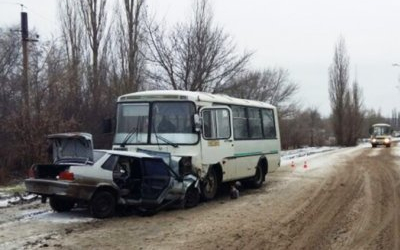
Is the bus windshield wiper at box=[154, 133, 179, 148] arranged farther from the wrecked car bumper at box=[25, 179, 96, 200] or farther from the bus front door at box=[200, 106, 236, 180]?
the wrecked car bumper at box=[25, 179, 96, 200]

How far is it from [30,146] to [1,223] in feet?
32.7

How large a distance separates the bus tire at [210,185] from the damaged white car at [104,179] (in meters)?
1.01

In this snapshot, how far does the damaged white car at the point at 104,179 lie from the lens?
469 inches

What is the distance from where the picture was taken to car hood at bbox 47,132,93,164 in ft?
41.9

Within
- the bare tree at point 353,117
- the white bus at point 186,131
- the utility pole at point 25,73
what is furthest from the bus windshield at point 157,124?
the bare tree at point 353,117

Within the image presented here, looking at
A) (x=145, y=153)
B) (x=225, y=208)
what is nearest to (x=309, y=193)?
(x=225, y=208)

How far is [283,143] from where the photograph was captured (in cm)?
6041

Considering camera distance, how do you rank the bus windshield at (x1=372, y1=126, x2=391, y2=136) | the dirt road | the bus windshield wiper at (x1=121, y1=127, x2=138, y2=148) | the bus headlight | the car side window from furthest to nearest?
the bus windshield at (x1=372, y1=126, x2=391, y2=136)
the bus windshield wiper at (x1=121, y1=127, x2=138, y2=148)
the bus headlight
the car side window
the dirt road

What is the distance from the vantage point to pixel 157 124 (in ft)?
49.0

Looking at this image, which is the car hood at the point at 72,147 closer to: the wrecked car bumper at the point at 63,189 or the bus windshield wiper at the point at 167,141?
the wrecked car bumper at the point at 63,189

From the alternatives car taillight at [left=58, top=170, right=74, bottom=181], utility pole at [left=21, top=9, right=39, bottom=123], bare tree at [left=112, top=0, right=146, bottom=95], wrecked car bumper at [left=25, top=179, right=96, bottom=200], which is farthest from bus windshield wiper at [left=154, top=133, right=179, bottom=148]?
bare tree at [left=112, top=0, right=146, bottom=95]

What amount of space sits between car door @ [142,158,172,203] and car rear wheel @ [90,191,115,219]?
0.84 metres

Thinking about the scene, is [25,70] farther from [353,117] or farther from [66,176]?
[353,117]

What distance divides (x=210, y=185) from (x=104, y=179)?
395 cm
